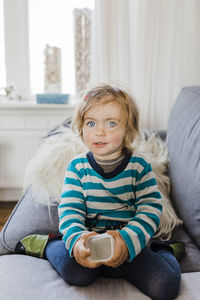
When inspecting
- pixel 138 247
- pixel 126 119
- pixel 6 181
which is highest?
pixel 126 119

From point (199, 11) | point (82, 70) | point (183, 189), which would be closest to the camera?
point (183, 189)

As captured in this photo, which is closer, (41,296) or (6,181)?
(41,296)

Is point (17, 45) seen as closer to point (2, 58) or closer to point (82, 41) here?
point (2, 58)

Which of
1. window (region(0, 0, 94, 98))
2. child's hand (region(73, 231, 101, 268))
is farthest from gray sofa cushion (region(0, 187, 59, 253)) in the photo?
window (region(0, 0, 94, 98))

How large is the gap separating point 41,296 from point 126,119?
0.57m

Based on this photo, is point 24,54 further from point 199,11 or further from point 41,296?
point 41,296

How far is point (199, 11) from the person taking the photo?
2131 mm

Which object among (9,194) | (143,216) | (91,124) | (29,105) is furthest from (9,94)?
(143,216)

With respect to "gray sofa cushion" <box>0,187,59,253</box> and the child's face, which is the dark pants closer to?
"gray sofa cushion" <box>0,187,59,253</box>

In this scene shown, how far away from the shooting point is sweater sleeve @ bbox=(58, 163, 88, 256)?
1013 millimetres

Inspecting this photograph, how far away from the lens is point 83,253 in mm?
916

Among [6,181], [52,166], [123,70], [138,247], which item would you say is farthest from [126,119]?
[6,181]

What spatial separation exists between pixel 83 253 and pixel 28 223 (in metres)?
0.44

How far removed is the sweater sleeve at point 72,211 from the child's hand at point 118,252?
4.2 inches
